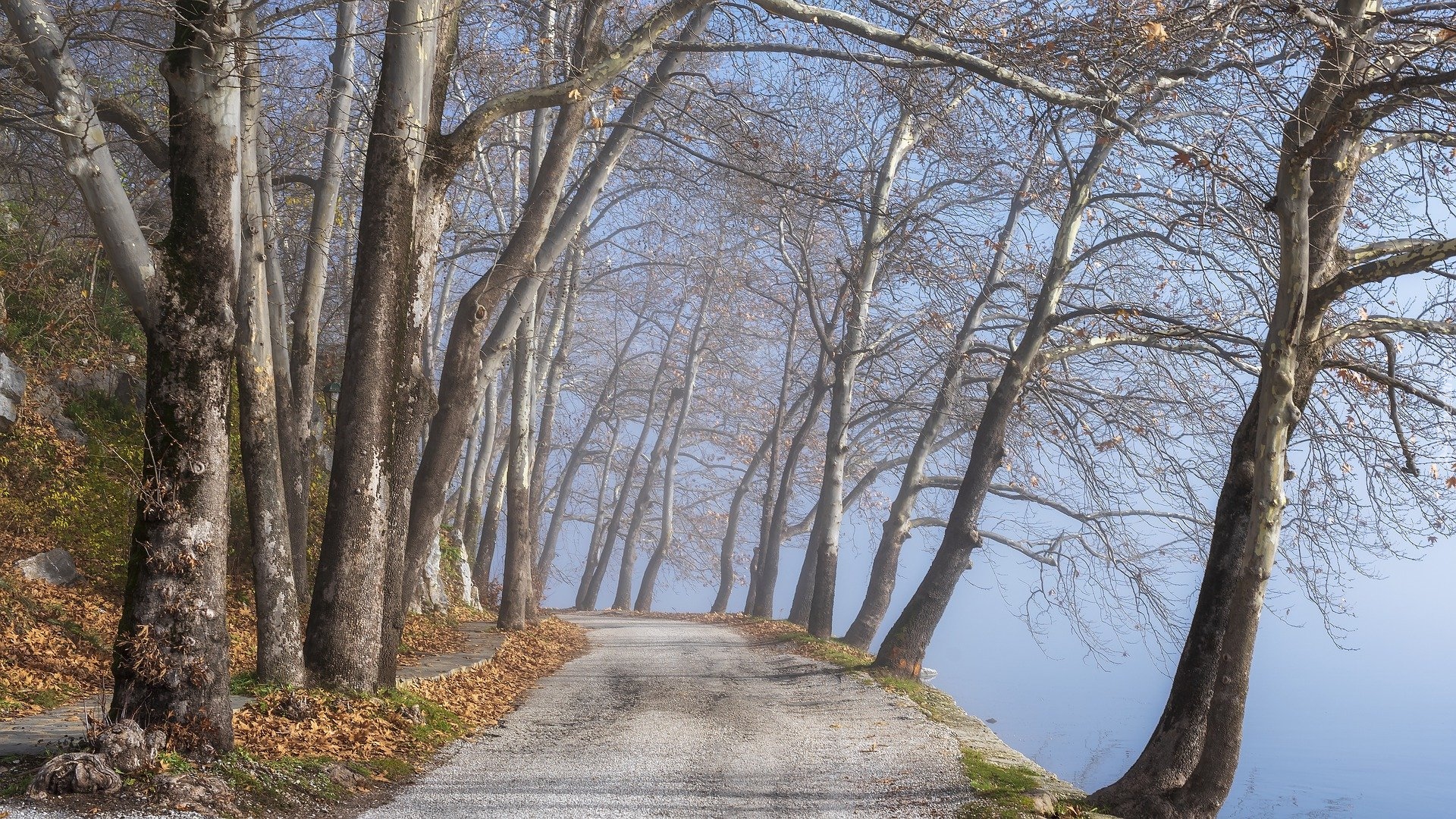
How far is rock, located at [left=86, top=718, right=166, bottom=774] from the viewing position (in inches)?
189

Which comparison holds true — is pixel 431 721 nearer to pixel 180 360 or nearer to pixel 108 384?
pixel 180 360

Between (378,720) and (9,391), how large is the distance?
630 cm

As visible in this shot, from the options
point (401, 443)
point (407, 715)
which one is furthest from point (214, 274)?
point (407, 715)

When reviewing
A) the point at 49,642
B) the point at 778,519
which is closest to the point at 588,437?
the point at 778,519

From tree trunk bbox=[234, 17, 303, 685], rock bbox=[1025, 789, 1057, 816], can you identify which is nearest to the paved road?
rock bbox=[1025, 789, 1057, 816]

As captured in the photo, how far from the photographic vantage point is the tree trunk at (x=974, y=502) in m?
12.6

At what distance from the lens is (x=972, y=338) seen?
53.7 feet

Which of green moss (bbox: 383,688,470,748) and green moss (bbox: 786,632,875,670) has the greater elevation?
green moss (bbox: 786,632,875,670)

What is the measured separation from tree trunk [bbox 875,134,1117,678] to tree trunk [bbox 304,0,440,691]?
24.2ft

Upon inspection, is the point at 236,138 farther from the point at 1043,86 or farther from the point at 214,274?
the point at 1043,86

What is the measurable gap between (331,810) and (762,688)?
7003mm

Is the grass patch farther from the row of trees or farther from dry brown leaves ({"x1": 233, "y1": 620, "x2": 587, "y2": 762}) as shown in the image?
dry brown leaves ({"x1": 233, "y1": 620, "x2": 587, "y2": 762})

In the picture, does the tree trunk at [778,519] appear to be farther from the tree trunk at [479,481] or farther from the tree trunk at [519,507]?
the tree trunk at [519,507]

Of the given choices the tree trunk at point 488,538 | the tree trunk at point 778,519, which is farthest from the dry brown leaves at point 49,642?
the tree trunk at point 778,519
